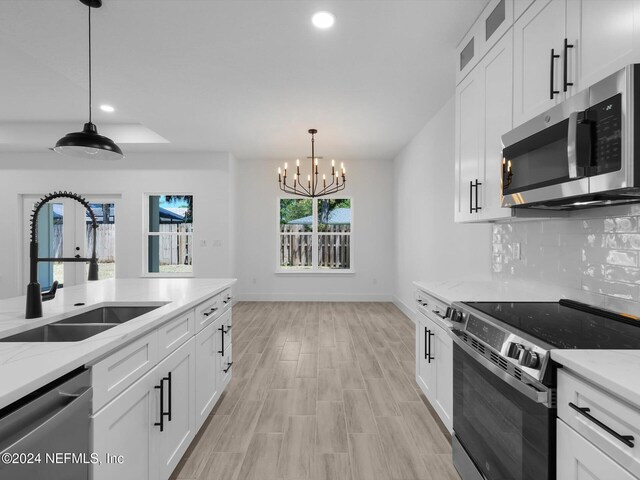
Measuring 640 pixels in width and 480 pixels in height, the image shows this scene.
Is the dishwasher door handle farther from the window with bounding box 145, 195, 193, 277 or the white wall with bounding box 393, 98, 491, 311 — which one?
the window with bounding box 145, 195, 193, 277

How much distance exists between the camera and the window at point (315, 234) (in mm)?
6848

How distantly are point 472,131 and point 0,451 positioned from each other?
8.87 feet

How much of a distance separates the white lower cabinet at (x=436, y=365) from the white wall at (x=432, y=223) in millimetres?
833

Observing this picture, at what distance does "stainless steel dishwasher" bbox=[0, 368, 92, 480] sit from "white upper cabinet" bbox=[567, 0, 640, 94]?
80.7 inches

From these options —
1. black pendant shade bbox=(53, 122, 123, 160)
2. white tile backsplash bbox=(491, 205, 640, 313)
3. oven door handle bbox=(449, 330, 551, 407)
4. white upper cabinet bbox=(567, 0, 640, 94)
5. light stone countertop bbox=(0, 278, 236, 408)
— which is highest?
white upper cabinet bbox=(567, 0, 640, 94)

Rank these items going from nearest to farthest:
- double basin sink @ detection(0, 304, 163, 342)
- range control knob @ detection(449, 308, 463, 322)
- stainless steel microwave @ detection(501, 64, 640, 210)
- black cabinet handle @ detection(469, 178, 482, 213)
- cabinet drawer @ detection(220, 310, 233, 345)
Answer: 1. stainless steel microwave @ detection(501, 64, 640, 210)
2. double basin sink @ detection(0, 304, 163, 342)
3. range control knob @ detection(449, 308, 463, 322)
4. black cabinet handle @ detection(469, 178, 482, 213)
5. cabinet drawer @ detection(220, 310, 233, 345)

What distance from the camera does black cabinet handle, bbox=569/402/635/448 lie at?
0.81 m

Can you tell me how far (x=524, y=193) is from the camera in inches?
62.2

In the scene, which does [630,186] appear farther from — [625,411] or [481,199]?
[481,199]

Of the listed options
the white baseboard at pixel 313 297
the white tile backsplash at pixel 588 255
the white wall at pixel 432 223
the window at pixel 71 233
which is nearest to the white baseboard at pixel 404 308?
the white wall at pixel 432 223

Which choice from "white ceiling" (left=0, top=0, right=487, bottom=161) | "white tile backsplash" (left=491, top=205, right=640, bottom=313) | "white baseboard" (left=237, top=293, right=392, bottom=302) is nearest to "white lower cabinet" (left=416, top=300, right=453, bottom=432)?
"white tile backsplash" (left=491, top=205, right=640, bottom=313)

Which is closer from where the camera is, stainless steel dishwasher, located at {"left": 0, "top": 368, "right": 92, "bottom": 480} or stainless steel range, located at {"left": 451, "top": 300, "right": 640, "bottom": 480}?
stainless steel dishwasher, located at {"left": 0, "top": 368, "right": 92, "bottom": 480}

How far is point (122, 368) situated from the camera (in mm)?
1260

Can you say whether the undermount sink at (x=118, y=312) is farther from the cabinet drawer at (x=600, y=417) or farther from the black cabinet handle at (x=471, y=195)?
the black cabinet handle at (x=471, y=195)
